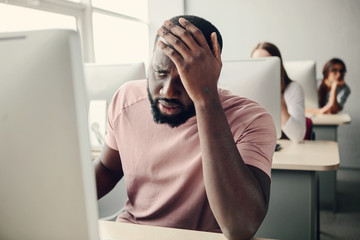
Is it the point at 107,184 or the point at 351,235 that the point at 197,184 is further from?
the point at 351,235

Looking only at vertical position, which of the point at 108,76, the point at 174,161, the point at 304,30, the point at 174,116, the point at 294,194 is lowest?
the point at 294,194

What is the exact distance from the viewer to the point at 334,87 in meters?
3.45

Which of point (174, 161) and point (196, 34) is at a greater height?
point (196, 34)

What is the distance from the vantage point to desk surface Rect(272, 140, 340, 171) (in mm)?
1483

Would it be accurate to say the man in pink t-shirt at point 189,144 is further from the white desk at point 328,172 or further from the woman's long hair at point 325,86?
the woman's long hair at point 325,86

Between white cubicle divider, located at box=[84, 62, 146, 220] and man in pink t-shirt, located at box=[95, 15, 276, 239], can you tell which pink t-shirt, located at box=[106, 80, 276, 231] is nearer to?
man in pink t-shirt, located at box=[95, 15, 276, 239]

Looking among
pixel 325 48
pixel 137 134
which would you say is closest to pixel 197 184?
pixel 137 134

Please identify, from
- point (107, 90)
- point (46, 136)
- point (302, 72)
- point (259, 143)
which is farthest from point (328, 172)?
point (46, 136)

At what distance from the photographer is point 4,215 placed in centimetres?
50

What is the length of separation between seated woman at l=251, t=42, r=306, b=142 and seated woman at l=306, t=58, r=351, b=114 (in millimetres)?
1297

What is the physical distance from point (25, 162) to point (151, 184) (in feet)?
1.99

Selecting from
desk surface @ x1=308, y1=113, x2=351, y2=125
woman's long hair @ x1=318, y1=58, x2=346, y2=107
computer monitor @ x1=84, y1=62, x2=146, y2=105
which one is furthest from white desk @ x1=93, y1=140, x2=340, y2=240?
woman's long hair @ x1=318, y1=58, x2=346, y2=107

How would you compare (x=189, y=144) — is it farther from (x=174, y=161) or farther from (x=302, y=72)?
(x=302, y=72)

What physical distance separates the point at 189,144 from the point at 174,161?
0.06m
